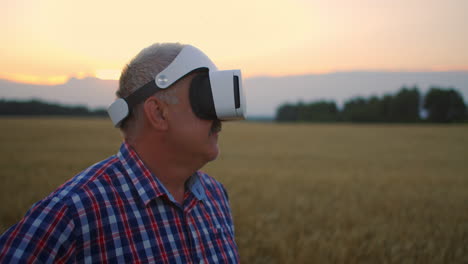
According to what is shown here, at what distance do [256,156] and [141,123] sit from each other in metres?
12.7

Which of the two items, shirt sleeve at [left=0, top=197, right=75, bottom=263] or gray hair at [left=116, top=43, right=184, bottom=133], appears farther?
gray hair at [left=116, top=43, right=184, bottom=133]

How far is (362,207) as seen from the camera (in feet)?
17.7

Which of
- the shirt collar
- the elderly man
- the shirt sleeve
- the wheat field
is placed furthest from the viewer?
the wheat field

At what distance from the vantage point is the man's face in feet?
4.81

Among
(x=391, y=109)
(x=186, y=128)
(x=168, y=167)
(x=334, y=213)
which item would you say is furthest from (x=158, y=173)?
(x=391, y=109)

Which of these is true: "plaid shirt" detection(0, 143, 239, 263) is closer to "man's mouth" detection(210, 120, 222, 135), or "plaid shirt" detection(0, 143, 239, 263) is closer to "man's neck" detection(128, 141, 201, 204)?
"man's neck" detection(128, 141, 201, 204)

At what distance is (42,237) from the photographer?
110 centimetres

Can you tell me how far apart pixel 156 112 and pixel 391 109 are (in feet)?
175

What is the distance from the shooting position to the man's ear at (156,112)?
1442 mm

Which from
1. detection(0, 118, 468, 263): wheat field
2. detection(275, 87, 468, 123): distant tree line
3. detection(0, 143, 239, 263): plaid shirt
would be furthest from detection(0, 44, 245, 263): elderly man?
detection(275, 87, 468, 123): distant tree line

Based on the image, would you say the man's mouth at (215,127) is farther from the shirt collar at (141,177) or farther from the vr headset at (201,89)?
the shirt collar at (141,177)

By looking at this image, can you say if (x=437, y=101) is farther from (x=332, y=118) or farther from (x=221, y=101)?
(x=221, y=101)

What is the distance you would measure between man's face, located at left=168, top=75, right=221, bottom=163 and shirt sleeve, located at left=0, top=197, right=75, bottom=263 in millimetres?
536

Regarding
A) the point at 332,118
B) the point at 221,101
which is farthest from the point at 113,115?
the point at 332,118
